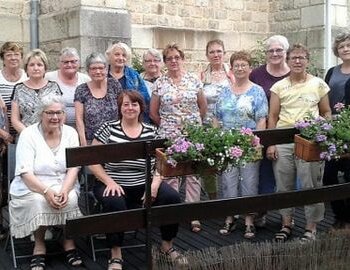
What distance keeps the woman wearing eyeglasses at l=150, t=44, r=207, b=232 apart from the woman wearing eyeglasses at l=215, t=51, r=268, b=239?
0.70ft

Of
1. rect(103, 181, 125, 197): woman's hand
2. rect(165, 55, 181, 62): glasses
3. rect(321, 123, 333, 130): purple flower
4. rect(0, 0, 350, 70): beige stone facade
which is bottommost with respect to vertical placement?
rect(103, 181, 125, 197): woman's hand

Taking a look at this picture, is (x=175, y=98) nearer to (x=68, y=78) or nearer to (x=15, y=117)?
(x=68, y=78)

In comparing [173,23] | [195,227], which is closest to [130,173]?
[195,227]

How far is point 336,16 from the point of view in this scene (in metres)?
11.3

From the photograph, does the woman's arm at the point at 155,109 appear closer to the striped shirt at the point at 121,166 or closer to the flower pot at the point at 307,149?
the striped shirt at the point at 121,166

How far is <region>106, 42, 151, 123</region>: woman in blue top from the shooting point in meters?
5.41

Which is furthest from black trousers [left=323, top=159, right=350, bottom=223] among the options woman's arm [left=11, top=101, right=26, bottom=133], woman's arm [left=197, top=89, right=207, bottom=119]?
woman's arm [left=11, top=101, right=26, bottom=133]

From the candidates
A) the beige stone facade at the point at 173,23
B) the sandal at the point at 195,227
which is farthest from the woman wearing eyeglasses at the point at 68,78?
the beige stone facade at the point at 173,23

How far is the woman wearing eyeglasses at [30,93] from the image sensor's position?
15.9 feet

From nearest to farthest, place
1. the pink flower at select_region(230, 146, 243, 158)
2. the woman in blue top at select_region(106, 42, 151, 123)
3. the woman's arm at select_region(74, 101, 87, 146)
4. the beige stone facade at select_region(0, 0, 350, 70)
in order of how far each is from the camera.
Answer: the pink flower at select_region(230, 146, 243, 158) → the woman's arm at select_region(74, 101, 87, 146) → the woman in blue top at select_region(106, 42, 151, 123) → the beige stone facade at select_region(0, 0, 350, 70)

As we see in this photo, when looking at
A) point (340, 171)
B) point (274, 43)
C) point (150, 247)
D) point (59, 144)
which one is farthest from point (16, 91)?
point (340, 171)

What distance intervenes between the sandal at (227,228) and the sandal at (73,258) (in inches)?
54.1

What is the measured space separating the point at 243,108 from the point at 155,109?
81cm

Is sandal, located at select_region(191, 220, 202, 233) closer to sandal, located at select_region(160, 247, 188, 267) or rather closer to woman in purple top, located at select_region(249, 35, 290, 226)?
woman in purple top, located at select_region(249, 35, 290, 226)
